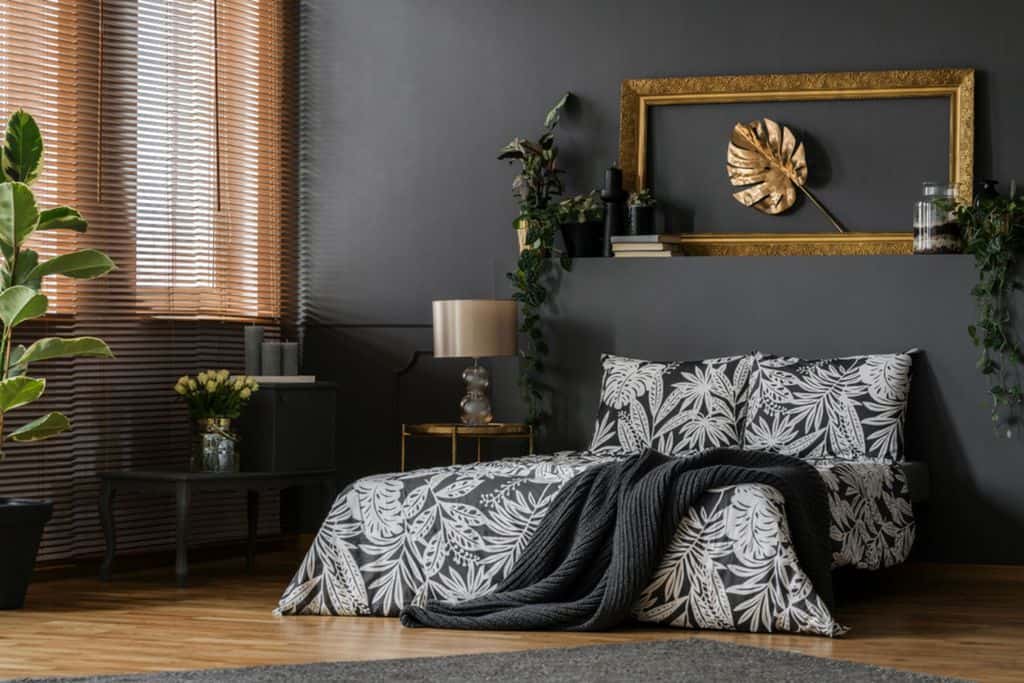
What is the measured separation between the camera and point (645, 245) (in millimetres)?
6641

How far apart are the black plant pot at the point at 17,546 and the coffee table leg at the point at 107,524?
70 centimetres

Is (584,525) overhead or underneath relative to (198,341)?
underneath

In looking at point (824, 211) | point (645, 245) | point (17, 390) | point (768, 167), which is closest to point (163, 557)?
point (17, 390)

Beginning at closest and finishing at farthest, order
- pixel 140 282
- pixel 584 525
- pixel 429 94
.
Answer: pixel 584 525
pixel 140 282
pixel 429 94

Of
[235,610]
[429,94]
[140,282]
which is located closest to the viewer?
[235,610]

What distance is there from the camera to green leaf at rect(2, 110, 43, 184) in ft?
17.9

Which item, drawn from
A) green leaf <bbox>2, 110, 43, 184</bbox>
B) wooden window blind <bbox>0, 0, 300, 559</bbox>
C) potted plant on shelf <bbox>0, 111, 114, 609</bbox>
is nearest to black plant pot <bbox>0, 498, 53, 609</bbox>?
potted plant on shelf <bbox>0, 111, 114, 609</bbox>

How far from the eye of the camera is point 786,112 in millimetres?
6695

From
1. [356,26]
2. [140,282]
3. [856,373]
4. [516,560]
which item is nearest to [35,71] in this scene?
[140,282]

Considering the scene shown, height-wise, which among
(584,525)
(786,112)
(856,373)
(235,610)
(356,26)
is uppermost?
(356,26)

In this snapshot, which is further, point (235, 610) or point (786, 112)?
point (786, 112)

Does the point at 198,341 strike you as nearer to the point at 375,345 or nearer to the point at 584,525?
the point at 375,345

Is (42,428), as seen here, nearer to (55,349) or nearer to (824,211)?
(55,349)

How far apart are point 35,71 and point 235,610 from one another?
2.37 metres
